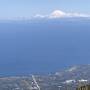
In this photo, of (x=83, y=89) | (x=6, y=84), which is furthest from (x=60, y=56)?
(x=83, y=89)

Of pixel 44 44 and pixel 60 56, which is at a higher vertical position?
pixel 44 44

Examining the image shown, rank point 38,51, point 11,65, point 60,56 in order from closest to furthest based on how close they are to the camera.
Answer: point 11,65 < point 60,56 < point 38,51

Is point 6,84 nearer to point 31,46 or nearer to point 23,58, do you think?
point 23,58

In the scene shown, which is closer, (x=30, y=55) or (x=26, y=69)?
(x=26, y=69)

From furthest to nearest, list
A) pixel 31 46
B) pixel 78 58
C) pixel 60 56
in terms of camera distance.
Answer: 1. pixel 31 46
2. pixel 60 56
3. pixel 78 58

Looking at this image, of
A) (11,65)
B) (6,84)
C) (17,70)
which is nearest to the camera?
(6,84)

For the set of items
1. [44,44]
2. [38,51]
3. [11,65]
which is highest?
[44,44]

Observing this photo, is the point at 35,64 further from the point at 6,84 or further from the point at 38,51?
the point at 6,84

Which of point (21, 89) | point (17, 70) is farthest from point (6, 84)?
point (17, 70)

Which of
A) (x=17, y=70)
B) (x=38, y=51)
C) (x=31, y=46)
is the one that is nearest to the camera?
(x=17, y=70)
